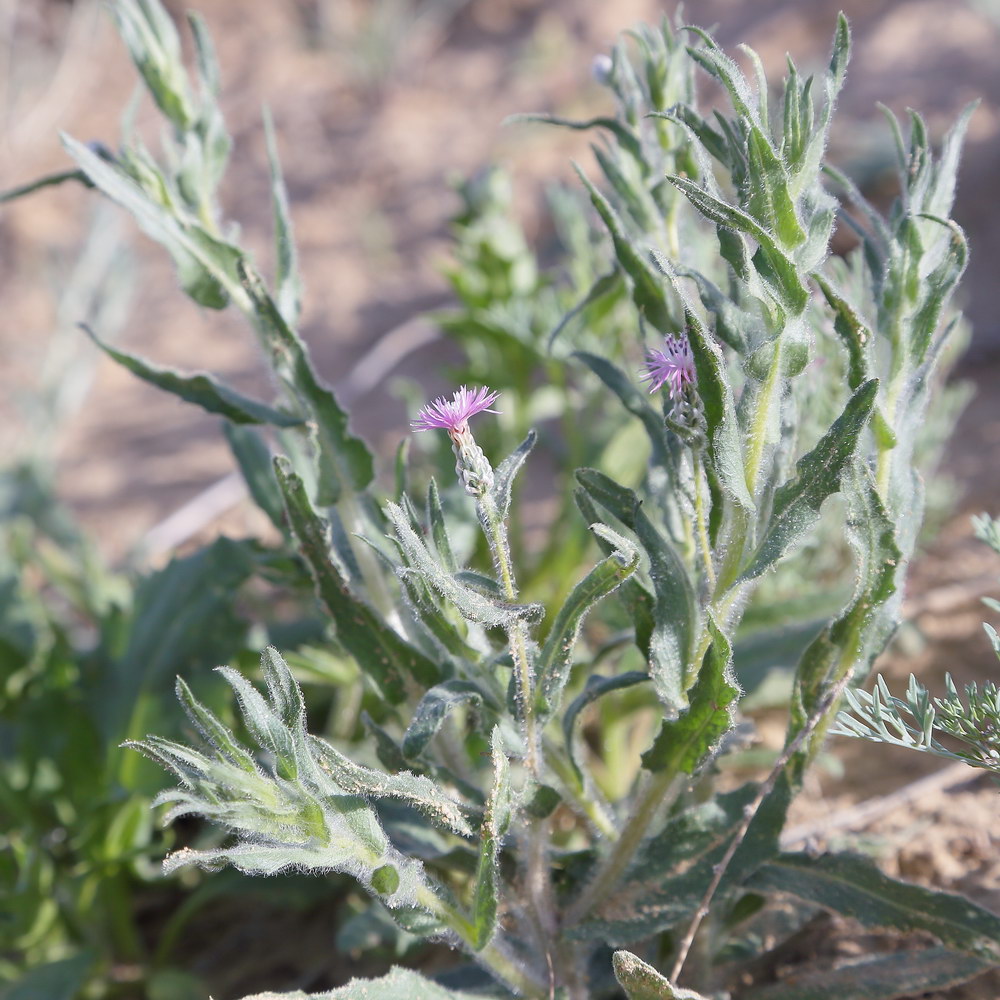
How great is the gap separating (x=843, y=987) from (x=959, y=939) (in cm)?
20

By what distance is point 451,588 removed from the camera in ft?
3.69

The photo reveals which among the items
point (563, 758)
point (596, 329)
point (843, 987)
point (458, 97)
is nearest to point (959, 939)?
point (843, 987)

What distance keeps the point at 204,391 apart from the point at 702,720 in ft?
2.93

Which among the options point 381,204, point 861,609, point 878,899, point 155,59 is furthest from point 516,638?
point 381,204

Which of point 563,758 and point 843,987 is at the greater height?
point 563,758

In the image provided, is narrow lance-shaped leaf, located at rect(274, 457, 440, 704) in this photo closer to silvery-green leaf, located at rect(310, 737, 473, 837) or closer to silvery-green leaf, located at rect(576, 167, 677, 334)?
silvery-green leaf, located at rect(310, 737, 473, 837)

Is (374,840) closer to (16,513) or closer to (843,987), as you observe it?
(843,987)

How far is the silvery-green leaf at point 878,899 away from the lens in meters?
1.34

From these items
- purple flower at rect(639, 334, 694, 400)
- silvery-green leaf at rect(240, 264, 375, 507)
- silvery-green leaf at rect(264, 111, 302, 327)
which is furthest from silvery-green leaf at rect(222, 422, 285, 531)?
purple flower at rect(639, 334, 694, 400)

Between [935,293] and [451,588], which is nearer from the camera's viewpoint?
[451,588]

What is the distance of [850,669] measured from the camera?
4.36ft

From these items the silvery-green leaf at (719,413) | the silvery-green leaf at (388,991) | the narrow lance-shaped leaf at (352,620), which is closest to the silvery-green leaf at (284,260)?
the narrow lance-shaped leaf at (352,620)

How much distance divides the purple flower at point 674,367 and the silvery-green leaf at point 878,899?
2.33 feet

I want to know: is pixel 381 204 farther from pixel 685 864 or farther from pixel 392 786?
pixel 392 786
